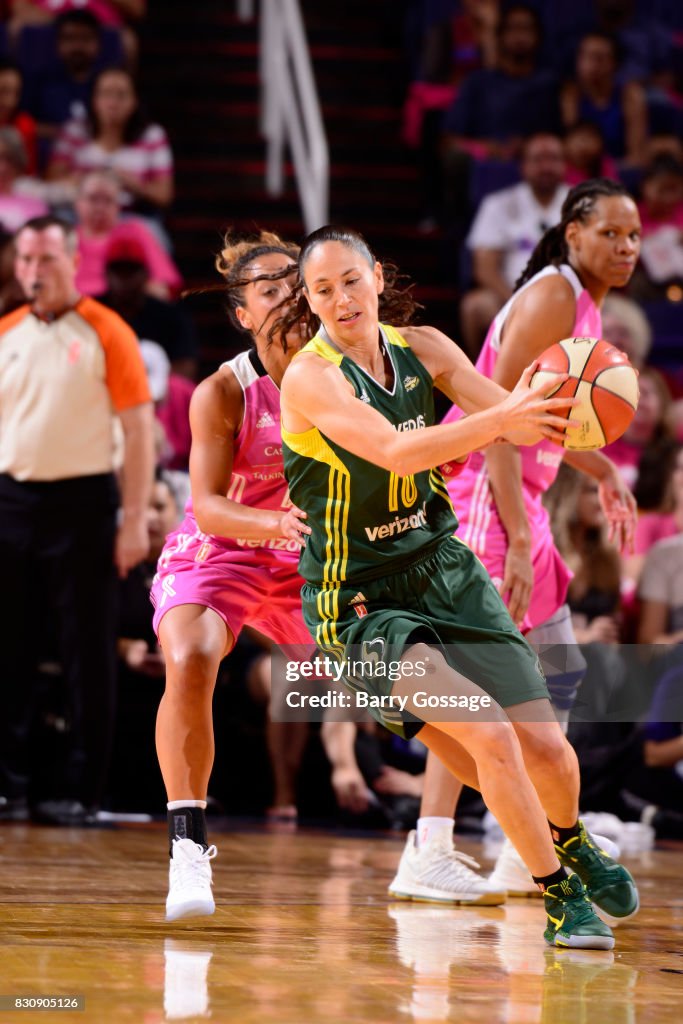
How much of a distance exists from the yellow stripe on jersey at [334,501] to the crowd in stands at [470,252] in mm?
1207

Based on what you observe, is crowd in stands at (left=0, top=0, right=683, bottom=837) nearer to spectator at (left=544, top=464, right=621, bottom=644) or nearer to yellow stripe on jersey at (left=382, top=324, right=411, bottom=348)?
spectator at (left=544, top=464, right=621, bottom=644)

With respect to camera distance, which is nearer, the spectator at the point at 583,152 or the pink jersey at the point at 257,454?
the pink jersey at the point at 257,454

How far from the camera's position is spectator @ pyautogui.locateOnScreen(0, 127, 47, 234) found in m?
7.95

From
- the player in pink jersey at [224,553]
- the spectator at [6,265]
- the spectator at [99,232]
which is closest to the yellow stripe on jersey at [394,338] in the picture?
the player in pink jersey at [224,553]

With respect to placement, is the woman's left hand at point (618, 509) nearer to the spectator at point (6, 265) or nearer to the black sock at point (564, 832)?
the black sock at point (564, 832)

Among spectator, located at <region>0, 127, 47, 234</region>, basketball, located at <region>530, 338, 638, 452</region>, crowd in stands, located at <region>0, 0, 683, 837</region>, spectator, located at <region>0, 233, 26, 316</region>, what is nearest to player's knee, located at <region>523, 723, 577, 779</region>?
basketball, located at <region>530, 338, 638, 452</region>

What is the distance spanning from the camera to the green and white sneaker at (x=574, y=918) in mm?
3324

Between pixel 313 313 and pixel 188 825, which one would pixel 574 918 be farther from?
pixel 313 313

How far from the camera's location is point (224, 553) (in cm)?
383

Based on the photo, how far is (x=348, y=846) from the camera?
5.38 m

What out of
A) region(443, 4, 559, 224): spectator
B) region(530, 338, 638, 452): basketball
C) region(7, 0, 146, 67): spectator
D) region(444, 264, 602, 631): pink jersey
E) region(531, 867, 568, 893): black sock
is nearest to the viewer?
A: region(530, 338, 638, 452): basketball

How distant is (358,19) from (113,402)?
6.09 m

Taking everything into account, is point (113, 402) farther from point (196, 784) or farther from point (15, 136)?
point (15, 136)

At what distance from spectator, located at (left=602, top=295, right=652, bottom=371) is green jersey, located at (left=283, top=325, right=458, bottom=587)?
4.29 meters
